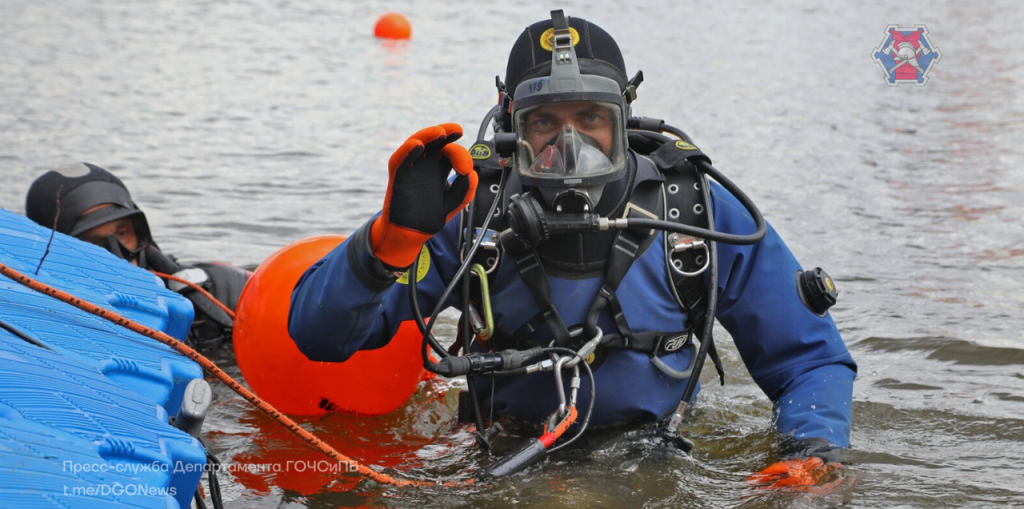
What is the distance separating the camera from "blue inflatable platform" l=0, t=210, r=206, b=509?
1688 millimetres

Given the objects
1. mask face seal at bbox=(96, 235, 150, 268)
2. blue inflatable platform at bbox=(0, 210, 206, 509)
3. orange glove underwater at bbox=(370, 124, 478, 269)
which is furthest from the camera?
mask face seal at bbox=(96, 235, 150, 268)

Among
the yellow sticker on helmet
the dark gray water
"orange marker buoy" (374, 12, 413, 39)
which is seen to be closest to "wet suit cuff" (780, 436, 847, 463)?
the dark gray water

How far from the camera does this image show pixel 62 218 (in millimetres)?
4625

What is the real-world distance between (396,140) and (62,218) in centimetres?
529

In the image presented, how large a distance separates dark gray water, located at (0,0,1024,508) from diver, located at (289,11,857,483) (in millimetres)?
250

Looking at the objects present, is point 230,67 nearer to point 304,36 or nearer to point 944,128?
point 304,36

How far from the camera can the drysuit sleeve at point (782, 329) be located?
2.92 metres

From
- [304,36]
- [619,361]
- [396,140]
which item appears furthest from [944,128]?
[304,36]

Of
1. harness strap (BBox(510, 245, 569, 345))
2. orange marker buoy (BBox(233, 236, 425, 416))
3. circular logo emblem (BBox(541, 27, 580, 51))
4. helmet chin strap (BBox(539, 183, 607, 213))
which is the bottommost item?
orange marker buoy (BBox(233, 236, 425, 416))

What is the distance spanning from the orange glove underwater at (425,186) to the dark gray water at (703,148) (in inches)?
33.7

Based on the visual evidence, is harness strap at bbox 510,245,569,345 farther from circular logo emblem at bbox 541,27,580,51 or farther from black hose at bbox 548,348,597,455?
circular logo emblem at bbox 541,27,580,51

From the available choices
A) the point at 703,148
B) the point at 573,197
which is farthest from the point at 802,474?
the point at 703,148

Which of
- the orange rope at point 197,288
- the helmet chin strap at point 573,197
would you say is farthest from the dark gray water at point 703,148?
the helmet chin strap at point 573,197

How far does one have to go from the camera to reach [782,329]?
296cm
